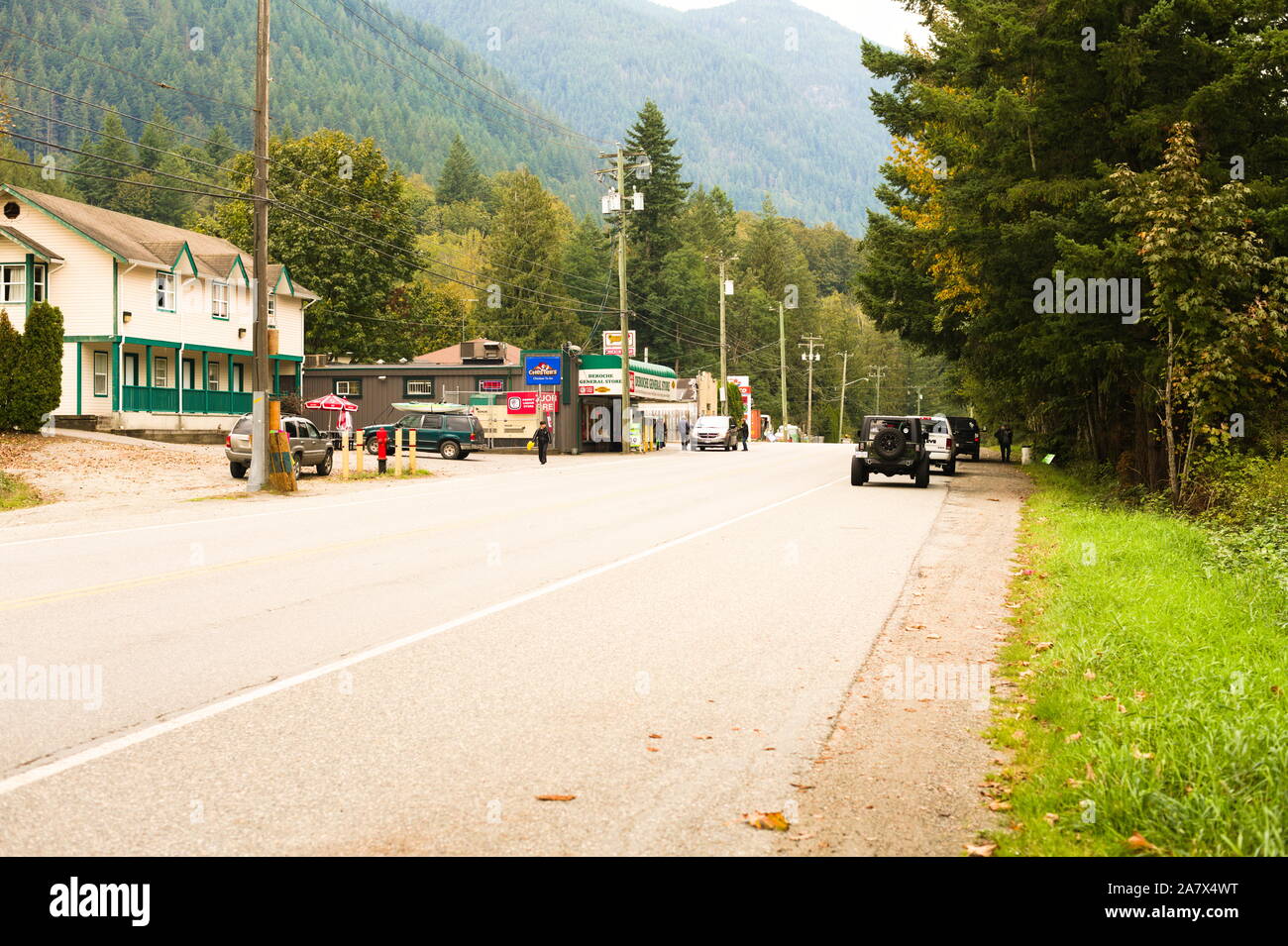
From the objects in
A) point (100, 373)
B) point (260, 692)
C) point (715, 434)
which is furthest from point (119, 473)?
point (715, 434)

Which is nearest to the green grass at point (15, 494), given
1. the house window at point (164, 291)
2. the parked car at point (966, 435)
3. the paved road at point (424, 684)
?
the paved road at point (424, 684)

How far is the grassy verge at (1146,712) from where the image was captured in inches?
178

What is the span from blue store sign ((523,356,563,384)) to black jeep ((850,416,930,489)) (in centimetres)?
2486

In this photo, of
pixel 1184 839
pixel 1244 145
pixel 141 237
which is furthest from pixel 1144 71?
pixel 141 237

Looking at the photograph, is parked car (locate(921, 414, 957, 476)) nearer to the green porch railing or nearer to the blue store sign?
the blue store sign

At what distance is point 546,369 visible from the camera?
2067 inches

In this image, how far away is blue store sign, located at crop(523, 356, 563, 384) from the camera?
5247 centimetres

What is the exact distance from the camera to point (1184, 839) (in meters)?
4.40

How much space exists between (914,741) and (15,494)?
71.1 ft

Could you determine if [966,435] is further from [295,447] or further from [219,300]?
[219,300]

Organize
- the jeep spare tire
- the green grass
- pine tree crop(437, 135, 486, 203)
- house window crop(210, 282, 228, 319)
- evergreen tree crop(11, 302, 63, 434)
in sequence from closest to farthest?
1. the green grass
2. the jeep spare tire
3. evergreen tree crop(11, 302, 63, 434)
4. house window crop(210, 282, 228, 319)
5. pine tree crop(437, 135, 486, 203)

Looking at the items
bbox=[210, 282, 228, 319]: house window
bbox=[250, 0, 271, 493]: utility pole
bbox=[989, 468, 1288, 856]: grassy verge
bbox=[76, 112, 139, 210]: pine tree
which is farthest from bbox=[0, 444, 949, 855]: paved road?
bbox=[76, 112, 139, 210]: pine tree

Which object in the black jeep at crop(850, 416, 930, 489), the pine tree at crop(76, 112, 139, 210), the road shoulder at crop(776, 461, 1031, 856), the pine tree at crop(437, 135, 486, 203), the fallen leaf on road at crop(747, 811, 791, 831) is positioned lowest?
the road shoulder at crop(776, 461, 1031, 856)
